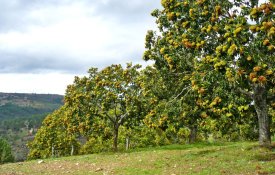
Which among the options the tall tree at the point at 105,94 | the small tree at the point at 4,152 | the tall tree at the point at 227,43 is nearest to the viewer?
the tall tree at the point at 227,43

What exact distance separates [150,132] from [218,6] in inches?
2578

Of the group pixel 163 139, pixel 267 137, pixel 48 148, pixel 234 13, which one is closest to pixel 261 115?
pixel 267 137

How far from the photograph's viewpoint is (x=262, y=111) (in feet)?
76.8

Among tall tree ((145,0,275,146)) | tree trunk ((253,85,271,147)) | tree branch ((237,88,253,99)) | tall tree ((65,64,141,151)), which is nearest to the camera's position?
tall tree ((145,0,275,146))

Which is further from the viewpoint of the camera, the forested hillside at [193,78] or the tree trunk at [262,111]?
the tree trunk at [262,111]

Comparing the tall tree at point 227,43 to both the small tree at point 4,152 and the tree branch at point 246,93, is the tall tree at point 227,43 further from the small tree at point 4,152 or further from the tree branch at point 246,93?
the small tree at point 4,152

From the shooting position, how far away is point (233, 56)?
15.7m

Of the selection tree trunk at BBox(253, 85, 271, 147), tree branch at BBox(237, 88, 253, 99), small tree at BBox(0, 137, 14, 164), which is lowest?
small tree at BBox(0, 137, 14, 164)

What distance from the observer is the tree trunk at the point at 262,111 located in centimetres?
2220

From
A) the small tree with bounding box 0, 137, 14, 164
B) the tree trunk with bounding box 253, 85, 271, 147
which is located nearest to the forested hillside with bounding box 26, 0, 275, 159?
the tree trunk with bounding box 253, 85, 271, 147

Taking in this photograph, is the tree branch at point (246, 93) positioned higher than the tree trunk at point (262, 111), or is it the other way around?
the tree branch at point (246, 93)

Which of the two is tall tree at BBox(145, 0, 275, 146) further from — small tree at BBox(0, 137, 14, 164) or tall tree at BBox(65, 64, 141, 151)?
small tree at BBox(0, 137, 14, 164)

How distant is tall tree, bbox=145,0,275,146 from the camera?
15.2 meters

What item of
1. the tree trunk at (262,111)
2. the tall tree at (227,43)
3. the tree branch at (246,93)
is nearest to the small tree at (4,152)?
the tall tree at (227,43)
